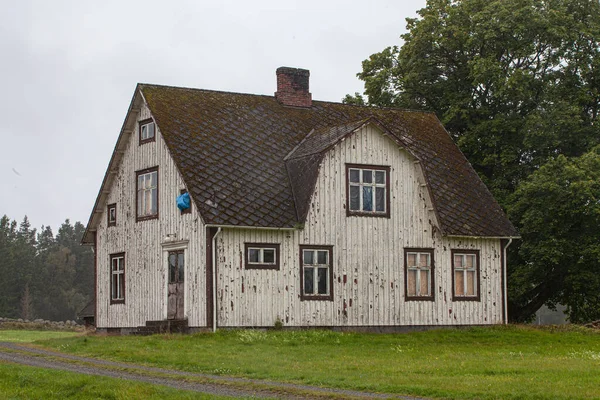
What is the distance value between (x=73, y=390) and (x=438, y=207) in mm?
18931

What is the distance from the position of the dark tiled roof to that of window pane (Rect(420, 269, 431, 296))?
1.60 meters

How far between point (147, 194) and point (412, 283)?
31.1 feet

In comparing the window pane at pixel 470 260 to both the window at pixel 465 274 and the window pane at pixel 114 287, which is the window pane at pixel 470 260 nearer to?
the window at pixel 465 274

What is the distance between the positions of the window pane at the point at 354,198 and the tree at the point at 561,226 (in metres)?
8.29

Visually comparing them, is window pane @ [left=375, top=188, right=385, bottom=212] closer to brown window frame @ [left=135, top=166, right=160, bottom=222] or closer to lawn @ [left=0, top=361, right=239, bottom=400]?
brown window frame @ [left=135, top=166, right=160, bottom=222]

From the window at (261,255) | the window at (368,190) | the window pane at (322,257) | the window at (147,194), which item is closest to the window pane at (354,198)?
the window at (368,190)

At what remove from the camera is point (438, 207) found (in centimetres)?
3447

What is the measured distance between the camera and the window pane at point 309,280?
104ft

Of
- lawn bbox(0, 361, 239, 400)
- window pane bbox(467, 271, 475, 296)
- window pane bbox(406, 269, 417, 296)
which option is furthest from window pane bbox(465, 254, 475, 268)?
lawn bbox(0, 361, 239, 400)

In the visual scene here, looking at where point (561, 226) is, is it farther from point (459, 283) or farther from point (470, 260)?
point (459, 283)

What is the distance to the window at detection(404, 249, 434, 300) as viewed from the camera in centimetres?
3341

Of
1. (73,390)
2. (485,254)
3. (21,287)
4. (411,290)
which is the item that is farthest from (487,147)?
(21,287)

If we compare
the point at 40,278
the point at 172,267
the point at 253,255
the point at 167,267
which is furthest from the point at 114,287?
the point at 40,278

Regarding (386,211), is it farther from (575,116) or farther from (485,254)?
(575,116)
